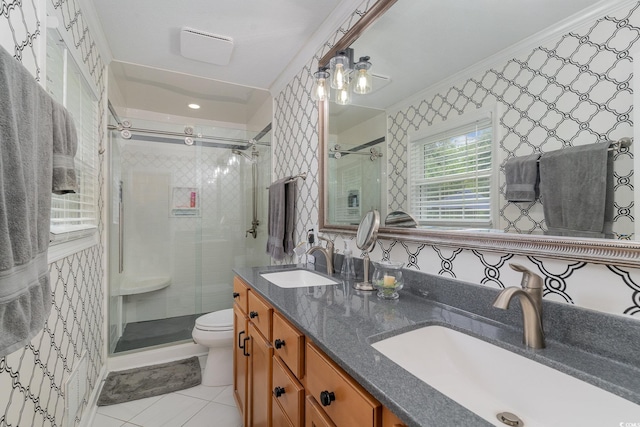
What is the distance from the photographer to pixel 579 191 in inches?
28.3

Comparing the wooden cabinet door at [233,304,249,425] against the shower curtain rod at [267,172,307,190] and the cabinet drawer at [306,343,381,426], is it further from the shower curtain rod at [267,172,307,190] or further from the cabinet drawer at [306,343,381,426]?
the shower curtain rod at [267,172,307,190]

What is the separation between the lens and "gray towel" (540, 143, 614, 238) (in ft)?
2.26

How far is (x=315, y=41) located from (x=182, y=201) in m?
2.13

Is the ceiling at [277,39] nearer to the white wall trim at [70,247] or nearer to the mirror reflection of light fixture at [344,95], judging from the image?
the mirror reflection of light fixture at [344,95]

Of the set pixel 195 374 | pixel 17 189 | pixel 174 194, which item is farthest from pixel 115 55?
pixel 195 374

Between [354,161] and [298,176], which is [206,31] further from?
[354,161]

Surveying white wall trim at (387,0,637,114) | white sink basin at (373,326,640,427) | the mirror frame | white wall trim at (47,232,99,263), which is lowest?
white sink basin at (373,326,640,427)

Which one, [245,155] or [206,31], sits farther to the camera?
[245,155]

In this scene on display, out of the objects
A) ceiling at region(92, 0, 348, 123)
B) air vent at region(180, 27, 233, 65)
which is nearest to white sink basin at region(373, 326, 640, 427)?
ceiling at region(92, 0, 348, 123)

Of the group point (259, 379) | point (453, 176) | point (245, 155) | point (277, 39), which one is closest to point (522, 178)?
point (453, 176)

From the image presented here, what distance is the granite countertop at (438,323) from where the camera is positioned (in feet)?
1.71

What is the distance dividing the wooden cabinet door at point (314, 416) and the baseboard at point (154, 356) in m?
2.02

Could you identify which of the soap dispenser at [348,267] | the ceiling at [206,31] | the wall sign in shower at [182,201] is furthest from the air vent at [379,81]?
the wall sign in shower at [182,201]

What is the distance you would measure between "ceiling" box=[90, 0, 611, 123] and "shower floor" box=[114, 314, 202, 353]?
2.18 meters
